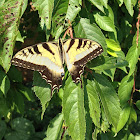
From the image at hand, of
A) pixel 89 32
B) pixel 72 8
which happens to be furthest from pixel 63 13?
pixel 89 32

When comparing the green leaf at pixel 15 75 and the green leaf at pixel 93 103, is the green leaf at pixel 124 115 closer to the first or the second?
the green leaf at pixel 93 103

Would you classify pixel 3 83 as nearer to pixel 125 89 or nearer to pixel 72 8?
pixel 72 8

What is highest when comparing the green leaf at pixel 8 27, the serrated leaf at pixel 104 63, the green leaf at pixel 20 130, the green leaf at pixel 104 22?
the green leaf at pixel 8 27

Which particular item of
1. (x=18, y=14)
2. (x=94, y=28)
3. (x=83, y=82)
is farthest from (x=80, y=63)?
(x=18, y=14)

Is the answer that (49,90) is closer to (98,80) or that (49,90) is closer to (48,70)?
(48,70)

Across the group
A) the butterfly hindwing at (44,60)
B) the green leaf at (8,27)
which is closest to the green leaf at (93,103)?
the butterfly hindwing at (44,60)

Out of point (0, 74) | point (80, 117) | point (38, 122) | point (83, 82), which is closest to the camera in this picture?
point (80, 117)
